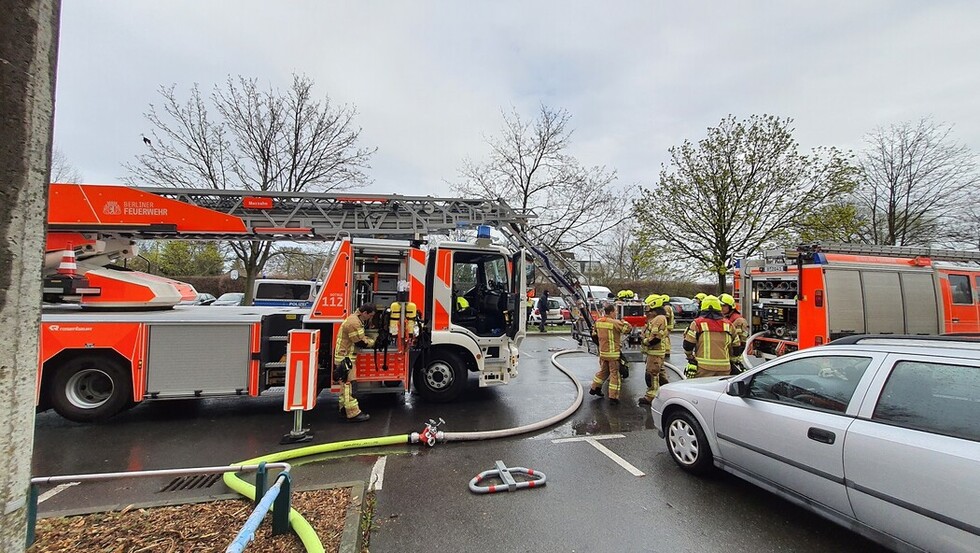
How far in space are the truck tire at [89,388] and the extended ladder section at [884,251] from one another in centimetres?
1049

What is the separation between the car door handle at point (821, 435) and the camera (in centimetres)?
281

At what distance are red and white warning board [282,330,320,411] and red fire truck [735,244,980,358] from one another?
7.98 meters

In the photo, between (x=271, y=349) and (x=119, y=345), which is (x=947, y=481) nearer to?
(x=271, y=349)

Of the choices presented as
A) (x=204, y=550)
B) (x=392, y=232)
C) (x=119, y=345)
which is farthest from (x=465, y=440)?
(x=119, y=345)

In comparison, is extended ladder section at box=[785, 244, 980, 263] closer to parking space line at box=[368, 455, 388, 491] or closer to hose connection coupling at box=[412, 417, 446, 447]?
hose connection coupling at box=[412, 417, 446, 447]

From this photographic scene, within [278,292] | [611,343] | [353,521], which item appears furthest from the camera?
[278,292]

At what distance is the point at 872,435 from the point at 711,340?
2992 millimetres

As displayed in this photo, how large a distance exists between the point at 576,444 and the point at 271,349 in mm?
4189

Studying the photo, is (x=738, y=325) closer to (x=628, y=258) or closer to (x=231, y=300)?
(x=231, y=300)

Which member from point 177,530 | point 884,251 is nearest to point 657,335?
point 177,530

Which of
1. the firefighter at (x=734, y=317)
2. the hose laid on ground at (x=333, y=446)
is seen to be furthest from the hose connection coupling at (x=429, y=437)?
the firefighter at (x=734, y=317)

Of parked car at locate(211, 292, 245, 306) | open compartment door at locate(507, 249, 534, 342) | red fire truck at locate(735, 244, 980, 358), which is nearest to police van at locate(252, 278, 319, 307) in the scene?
parked car at locate(211, 292, 245, 306)

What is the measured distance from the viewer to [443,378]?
6.40m

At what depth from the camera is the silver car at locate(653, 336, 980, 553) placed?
2301mm
